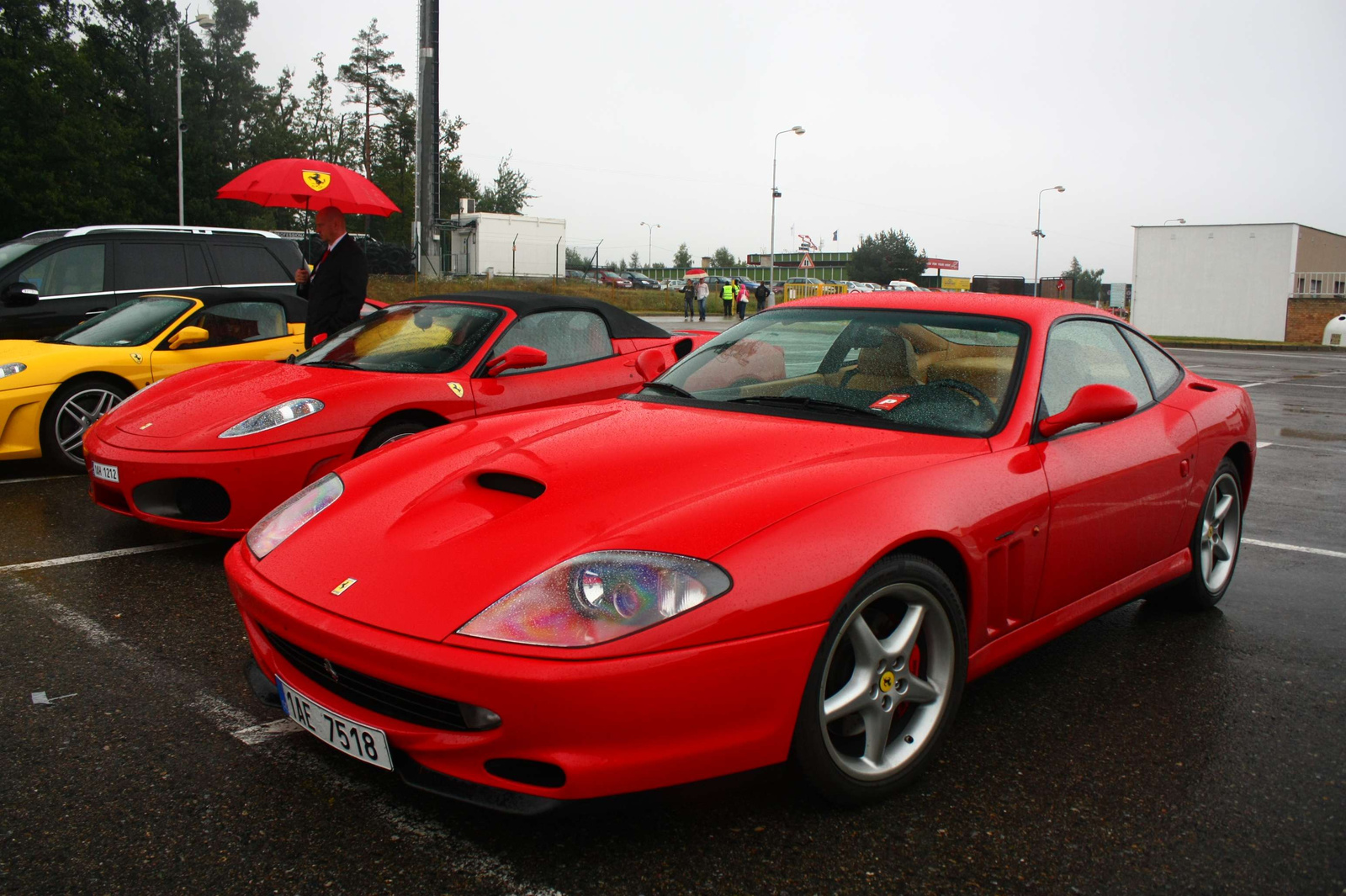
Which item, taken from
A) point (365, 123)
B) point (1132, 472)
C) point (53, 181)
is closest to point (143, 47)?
point (53, 181)

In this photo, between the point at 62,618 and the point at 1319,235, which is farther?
the point at 1319,235

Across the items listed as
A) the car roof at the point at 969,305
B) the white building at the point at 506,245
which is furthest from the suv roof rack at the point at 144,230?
the white building at the point at 506,245

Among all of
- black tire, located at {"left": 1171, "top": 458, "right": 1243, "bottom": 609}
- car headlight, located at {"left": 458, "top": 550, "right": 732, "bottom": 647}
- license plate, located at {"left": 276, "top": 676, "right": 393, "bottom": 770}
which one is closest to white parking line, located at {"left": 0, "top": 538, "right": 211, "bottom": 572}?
license plate, located at {"left": 276, "top": 676, "right": 393, "bottom": 770}

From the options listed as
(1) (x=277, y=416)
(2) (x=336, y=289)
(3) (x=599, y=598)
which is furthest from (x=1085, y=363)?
(2) (x=336, y=289)

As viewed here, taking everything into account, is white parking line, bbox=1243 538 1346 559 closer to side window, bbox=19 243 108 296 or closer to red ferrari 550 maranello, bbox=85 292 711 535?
red ferrari 550 maranello, bbox=85 292 711 535

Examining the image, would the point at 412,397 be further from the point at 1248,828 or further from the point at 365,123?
the point at 365,123

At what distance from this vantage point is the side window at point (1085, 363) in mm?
3123

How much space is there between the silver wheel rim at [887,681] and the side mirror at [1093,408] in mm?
764

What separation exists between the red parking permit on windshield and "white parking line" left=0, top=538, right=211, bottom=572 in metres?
3.51

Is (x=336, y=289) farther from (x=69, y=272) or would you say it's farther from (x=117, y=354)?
(x=69, y=272)

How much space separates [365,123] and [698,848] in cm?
7311

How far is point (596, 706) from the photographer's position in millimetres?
1895

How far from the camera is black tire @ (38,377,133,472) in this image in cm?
643

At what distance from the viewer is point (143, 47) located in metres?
43.4
